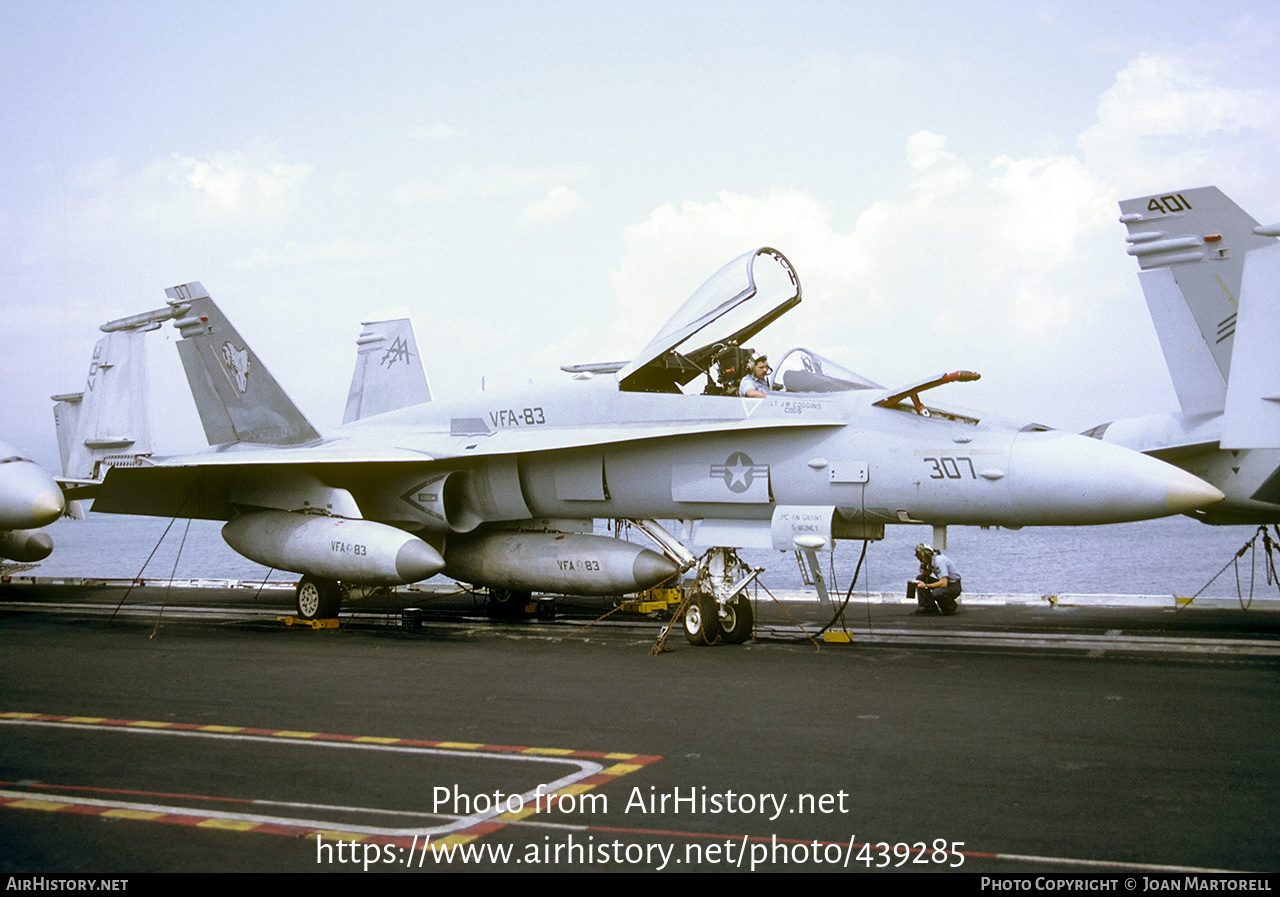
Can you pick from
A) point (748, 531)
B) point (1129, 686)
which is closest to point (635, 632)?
point (748, 531)

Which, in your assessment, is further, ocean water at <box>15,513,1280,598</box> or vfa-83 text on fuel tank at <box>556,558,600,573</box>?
ocean water at <box>15,513,1280,598</box>

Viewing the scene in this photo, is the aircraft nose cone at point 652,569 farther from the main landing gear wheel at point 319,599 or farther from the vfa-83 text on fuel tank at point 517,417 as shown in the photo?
the main landing gear wheel at point 319,599

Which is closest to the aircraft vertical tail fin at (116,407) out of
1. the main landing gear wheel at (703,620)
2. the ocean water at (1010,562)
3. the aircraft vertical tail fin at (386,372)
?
the ocean water at (1010,562)

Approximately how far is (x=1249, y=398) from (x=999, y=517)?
7.44ft

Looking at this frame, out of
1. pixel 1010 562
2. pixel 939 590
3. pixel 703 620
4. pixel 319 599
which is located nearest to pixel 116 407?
pixel 319 599

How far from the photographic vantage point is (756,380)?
1187 centimetres

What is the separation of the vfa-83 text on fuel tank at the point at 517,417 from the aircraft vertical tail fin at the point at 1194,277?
7.34 meters

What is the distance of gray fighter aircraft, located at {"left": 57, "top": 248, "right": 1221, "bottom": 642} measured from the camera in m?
9.97

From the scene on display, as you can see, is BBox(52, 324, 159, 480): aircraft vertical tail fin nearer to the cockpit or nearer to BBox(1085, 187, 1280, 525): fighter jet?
the cockpit

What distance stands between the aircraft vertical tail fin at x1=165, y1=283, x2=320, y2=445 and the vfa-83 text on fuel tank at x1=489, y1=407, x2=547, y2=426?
12.3 feet

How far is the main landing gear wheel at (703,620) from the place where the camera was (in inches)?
443

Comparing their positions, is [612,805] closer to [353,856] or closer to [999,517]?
[353,856]

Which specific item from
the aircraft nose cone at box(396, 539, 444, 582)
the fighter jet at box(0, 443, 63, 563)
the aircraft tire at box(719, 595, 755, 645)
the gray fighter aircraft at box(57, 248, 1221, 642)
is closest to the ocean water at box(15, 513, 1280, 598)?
the fighter jet at box(0, 443, 63, 563)

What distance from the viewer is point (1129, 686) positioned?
835cm
